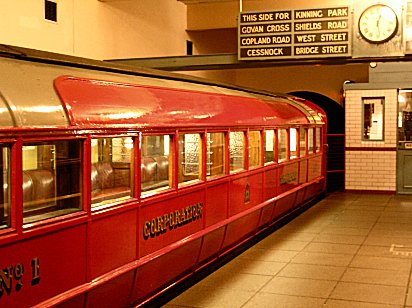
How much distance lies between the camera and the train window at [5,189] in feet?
12.7

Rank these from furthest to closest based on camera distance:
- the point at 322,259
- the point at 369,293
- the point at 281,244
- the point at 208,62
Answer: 1. the point at 208,62
2. the point at 281,244
3. the point at 322,259
4. the point at 369,293

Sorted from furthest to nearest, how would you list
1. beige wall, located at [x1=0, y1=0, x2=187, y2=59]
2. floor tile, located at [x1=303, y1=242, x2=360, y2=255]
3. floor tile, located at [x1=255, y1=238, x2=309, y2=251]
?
floor tile, located at [x1=255, y1=238, x2=309, y2=251] < beige wall, located at [x1=0, y1=0, x2=187, y2=59] < floor tile, located at [x1=303, y1=242, x2=360, y2=255]

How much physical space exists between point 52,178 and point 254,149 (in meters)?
4.95

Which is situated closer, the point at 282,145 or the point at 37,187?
the point at 37,187

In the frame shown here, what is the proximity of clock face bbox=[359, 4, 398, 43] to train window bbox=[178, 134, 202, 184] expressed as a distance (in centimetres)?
424

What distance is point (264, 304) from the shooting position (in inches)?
246

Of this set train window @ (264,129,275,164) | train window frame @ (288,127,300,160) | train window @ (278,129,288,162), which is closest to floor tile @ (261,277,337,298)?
train window @ (264,129,275,164)

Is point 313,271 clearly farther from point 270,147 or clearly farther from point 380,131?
point 380,131

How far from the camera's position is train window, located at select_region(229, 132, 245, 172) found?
8.14m

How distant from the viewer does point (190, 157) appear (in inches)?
269

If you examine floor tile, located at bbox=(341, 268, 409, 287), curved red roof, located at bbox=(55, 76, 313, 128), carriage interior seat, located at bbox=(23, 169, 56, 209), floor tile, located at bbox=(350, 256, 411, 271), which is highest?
curved red roof, located at bbox=(55, 76, 313, 128)

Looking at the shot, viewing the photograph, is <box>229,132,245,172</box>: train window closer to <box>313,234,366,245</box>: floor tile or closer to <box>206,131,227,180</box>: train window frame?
<box>206,131,227,180</box>: train window frame

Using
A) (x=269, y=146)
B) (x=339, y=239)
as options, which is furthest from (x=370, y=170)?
(x=269, y=146)

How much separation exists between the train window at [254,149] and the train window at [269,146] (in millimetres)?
416
